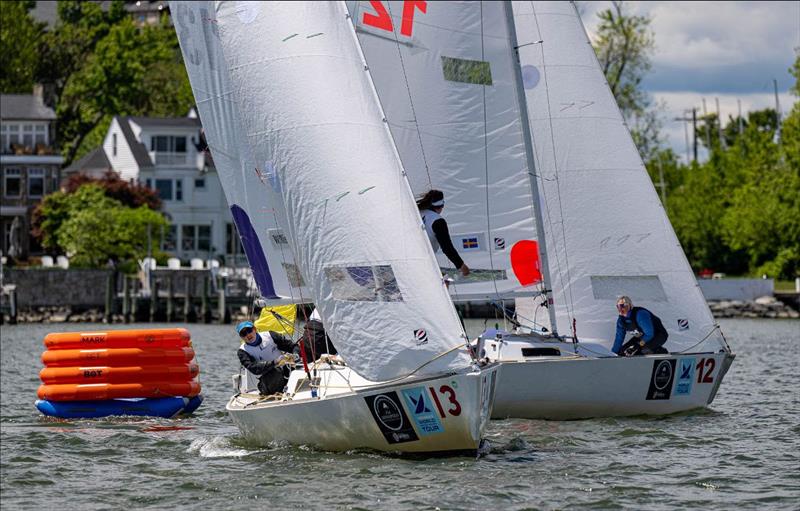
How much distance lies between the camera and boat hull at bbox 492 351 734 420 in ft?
68.1

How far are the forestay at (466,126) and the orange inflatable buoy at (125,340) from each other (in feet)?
13.9

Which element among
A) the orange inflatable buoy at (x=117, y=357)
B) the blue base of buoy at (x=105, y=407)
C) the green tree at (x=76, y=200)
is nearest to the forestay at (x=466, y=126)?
the orange inflatable buoy at (x=117, y=357)

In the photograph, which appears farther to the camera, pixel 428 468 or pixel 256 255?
pixel 256 255

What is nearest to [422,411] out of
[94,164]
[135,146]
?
[135,146]

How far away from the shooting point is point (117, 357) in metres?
22.1

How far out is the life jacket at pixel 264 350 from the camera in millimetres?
18250

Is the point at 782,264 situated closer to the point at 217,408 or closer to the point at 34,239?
the point at 34,239

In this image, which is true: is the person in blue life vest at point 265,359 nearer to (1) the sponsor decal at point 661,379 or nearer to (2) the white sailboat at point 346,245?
(2) the white sailboat at point 346,245

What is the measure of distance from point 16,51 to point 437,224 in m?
84.1

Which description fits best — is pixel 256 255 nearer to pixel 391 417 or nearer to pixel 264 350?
pixel 264 350

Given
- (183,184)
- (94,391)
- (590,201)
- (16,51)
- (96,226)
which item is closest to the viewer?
(94,391)

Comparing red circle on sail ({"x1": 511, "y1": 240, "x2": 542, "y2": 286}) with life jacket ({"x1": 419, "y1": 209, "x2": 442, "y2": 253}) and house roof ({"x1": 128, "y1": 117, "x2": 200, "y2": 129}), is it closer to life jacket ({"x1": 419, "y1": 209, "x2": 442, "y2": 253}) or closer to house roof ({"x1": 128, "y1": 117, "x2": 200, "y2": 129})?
life jacket ({"x1": 419, "y1": 209, "x2": 442, "y2": 253})

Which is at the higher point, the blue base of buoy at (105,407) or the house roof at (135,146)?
the house roof at (135,146)

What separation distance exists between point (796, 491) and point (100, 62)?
8536cm
